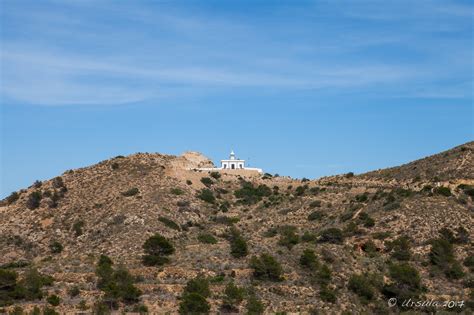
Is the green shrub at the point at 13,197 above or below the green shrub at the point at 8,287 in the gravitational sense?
above

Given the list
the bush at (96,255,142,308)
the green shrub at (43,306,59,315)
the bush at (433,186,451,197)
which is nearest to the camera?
the green shrub at (43,306,59,315)

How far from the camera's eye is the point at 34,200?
325 feet

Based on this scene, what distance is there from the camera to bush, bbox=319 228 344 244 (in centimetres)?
7906

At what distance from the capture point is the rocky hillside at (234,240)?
6228 centimetres

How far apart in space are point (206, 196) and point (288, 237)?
1036 inches

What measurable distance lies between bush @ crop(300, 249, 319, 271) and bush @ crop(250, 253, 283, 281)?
3.02 meters

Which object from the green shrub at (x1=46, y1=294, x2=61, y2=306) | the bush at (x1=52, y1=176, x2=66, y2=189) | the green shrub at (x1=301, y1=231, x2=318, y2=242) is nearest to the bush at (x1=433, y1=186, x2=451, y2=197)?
the green shrub at (x1=301, y1=231, x2=318, y2=242)

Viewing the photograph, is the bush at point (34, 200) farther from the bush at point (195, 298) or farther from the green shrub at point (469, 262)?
the green shrub at point (469, 262)

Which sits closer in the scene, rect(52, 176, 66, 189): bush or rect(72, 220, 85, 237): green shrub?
rect(72, 220, 85, 237): green shrub

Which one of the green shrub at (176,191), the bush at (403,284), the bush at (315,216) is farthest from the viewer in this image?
the green shrub at (176,191)

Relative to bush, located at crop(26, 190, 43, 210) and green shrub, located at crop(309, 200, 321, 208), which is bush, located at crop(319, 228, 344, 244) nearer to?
green shrub, located at crop(309, 200, 321, 208)

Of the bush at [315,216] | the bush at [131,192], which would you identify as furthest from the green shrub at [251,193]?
the bush at [131,192]

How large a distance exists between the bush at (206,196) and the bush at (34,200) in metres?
21.4

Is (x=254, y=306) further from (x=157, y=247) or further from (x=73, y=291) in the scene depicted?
(x=157, y=247)
